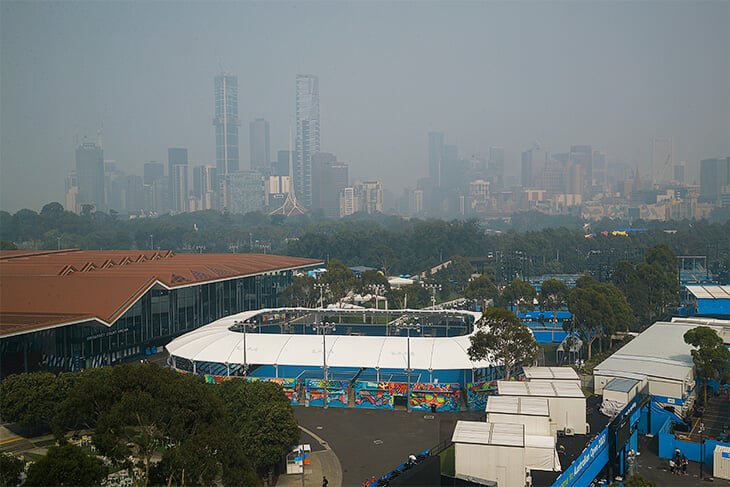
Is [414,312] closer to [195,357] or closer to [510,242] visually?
[195,357]

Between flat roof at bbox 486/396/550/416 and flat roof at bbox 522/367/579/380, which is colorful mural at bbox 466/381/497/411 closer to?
flat roof at bbox 522/367/579/380

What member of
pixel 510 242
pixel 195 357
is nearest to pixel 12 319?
pixel 195 357

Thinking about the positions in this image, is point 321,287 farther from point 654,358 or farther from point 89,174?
point 89,174

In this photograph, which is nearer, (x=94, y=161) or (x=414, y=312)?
(x=414, y=312)

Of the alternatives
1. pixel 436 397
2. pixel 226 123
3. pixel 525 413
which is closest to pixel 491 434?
pixel 525 413

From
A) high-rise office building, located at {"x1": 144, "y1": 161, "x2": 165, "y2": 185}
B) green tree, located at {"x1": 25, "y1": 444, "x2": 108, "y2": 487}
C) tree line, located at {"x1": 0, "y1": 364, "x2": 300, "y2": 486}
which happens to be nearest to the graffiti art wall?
tree line, located at {"x1": 0, "y1": 364, "x2": 300, "y2": 486}
